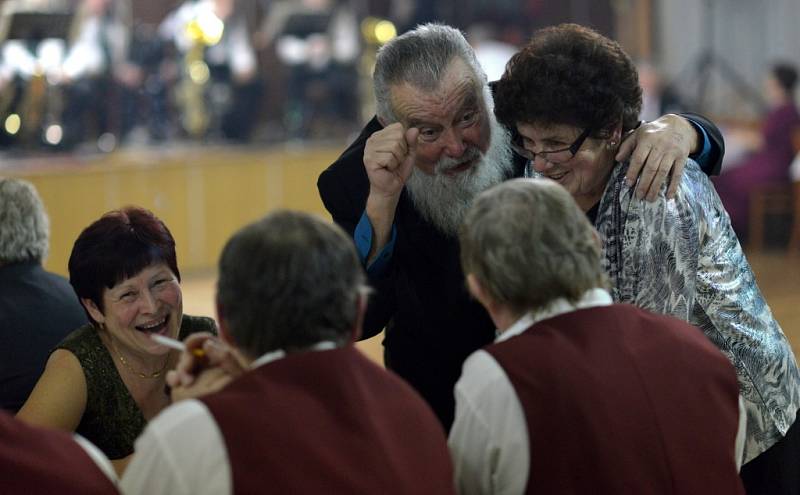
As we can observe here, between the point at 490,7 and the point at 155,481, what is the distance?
1046 centimetres

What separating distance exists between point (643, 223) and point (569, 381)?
519 millimetres

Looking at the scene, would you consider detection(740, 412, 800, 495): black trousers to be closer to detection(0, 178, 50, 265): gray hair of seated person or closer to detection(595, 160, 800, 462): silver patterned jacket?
detection(595, 160, 800, 462): silver patterned jacket

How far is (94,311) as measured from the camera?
2562 millimetres

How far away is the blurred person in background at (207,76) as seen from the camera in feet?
32.9

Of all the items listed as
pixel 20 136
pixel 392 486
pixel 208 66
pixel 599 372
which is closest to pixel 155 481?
pixel 392 486

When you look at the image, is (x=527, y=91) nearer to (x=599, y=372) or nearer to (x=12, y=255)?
(x=599, y=372)

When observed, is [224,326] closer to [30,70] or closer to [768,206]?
[768,206]

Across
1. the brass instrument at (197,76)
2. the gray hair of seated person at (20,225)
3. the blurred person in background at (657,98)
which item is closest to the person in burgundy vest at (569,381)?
the gray hair of seated person at (20,225)

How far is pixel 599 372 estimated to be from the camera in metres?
1.65

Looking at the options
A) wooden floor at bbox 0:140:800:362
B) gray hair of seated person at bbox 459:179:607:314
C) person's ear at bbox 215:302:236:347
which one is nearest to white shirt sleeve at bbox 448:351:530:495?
gray hair of seated person at bbox 459:179:607:314

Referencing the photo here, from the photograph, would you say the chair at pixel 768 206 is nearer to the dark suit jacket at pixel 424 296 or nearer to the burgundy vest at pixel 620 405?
the dark suit jacket at pixel 424 296

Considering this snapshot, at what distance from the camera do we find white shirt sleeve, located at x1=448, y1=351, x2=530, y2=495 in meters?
1.63

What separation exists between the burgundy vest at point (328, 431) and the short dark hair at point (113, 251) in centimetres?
103

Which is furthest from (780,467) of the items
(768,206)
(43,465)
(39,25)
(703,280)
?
(39,25)
